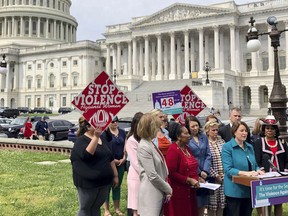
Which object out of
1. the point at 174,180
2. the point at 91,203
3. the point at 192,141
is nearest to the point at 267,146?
the point at 192,141

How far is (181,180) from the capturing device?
5656 millimetres

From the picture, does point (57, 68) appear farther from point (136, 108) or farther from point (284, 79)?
point (284, 79)

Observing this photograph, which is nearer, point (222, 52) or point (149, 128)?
point (149, 128)

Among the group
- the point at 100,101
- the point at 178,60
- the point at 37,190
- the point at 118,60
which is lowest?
the point at 37,190

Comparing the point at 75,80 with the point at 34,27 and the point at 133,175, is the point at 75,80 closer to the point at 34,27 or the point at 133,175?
the point at 34,27

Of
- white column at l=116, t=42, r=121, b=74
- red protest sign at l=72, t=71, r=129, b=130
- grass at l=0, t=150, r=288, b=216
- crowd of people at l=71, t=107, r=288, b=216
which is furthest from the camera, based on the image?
white column at l=116, t=42, r=121, b=74

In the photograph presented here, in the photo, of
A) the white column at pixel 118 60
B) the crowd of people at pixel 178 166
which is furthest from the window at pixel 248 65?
the crowd of people at pixel 178 166

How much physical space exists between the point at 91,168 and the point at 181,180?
4.87 feet

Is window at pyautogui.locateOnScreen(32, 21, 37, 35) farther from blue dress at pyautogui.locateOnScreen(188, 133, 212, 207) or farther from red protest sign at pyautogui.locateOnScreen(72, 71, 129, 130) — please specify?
blue dress at pyautogui.locateOnScreen(188, 133, 212, 207)

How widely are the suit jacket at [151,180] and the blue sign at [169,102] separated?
17.6ft

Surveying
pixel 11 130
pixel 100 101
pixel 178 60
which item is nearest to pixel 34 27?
pixel 178 60

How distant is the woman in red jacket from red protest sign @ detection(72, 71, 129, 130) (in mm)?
1372

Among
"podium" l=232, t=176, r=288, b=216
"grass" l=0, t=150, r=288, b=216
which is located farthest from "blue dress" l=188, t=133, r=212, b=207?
"grass" l=0, t=150, r=288, b=216

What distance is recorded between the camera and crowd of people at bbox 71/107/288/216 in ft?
17.7
